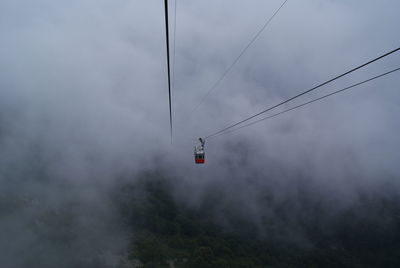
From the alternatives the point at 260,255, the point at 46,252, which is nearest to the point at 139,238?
the point at 46,252

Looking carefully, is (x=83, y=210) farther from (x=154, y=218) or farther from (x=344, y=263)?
(x=344, y=263)

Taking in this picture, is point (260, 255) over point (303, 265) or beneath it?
over

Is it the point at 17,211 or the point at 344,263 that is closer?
the point at 17,211

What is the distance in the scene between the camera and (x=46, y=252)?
4668 inches

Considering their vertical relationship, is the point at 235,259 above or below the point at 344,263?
above

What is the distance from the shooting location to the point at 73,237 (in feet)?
430

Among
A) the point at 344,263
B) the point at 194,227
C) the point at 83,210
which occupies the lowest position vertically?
the point at 344,263

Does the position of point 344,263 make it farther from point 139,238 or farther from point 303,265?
point 139,238

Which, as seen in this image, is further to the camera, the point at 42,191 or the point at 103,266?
the point at 42,191

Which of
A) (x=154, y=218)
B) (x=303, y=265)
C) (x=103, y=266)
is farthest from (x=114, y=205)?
(x=303, y=265)

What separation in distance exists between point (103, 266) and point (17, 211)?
289 feet

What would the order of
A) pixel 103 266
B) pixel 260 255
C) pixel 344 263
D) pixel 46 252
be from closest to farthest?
pixel 103 266 < pixel 46 252 < pixel 260 255 < pixel 344 263

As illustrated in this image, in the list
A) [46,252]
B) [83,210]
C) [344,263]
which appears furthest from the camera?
[344,263]

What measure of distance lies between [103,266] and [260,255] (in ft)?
312
